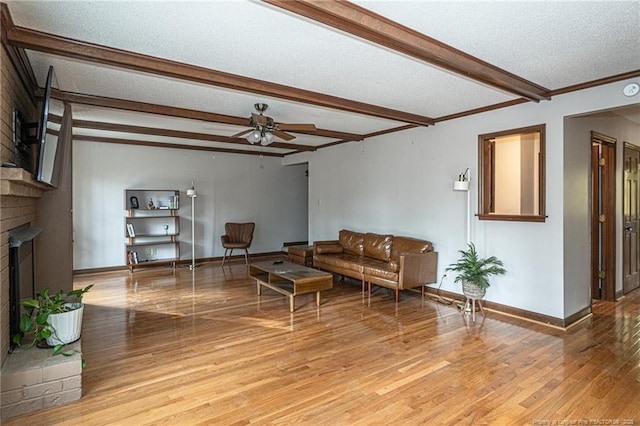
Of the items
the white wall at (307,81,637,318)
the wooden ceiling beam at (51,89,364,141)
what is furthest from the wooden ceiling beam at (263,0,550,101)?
the wooden ceiling beam at (51,89,364,141)

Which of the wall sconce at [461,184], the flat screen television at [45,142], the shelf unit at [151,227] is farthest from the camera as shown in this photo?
the shelf unit at [151,227]

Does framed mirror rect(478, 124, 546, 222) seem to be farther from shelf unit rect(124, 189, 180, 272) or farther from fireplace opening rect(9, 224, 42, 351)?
shelf unit rect(124, 189, 180, 272)

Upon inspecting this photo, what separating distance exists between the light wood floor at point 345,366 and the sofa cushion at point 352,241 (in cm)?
139

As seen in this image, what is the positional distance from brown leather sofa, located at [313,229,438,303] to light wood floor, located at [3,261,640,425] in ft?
1.24

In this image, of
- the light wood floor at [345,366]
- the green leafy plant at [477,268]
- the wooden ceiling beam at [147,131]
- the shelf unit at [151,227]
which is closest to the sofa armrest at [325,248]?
the light wood floor at [345,366]

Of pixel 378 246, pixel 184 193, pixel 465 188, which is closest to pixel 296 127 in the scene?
pixel 465 188

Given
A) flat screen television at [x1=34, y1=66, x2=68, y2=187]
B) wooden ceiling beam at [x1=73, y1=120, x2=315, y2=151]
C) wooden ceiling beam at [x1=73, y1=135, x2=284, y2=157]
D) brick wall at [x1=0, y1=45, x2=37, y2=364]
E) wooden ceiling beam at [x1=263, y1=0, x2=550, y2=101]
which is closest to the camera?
wooden ceiling beam at [x1=263, y1=0, x2=550, y2=101]

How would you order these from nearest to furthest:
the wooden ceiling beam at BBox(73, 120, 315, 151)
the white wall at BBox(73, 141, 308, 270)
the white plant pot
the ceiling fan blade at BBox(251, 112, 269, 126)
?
1. the white plant pot
2. the ceiling fan blade at BBox(251, 112, 269, 126)
3. the wooden ceiling beam at BBox(73, 120, 315, 151)
4. the white wall at BBox(73, 141, 308, 270)

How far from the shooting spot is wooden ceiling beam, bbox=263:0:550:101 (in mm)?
2084

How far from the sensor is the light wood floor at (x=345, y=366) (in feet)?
7.30

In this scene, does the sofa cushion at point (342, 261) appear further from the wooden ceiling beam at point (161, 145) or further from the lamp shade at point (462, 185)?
the wooden ceiling beam at point (161, 145)

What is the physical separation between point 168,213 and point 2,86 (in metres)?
5.11

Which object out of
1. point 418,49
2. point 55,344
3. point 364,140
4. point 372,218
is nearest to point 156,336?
point 55,344

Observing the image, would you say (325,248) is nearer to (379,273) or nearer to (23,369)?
(379,273)
